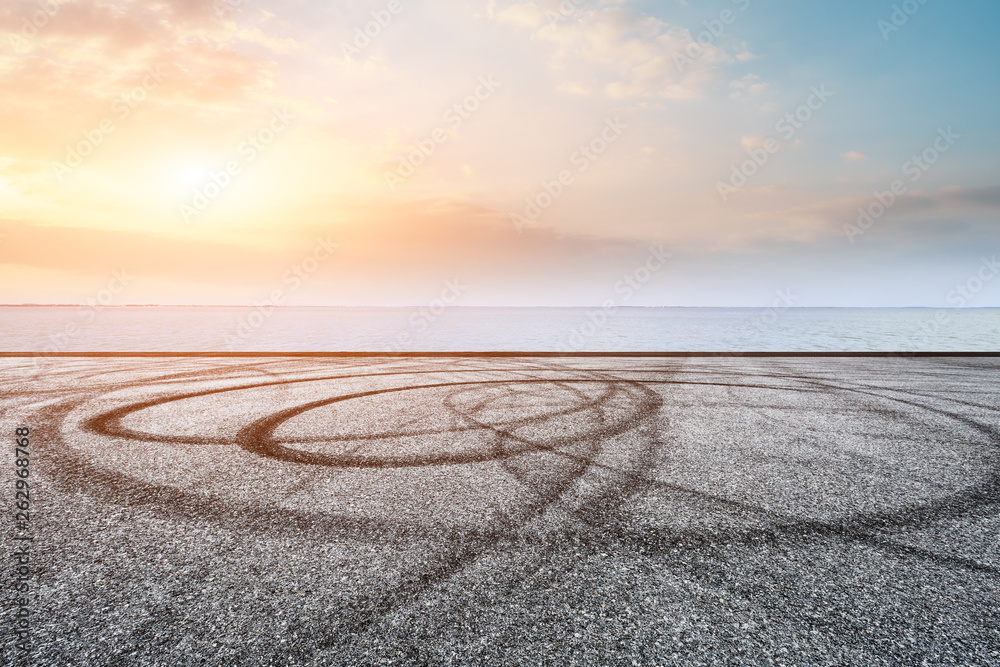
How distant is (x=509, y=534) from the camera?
152 inches

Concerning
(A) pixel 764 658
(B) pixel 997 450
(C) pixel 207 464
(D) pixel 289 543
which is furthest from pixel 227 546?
(B) pixel 997 450

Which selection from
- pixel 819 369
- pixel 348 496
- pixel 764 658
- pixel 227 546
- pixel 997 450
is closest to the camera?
pixel 764 658

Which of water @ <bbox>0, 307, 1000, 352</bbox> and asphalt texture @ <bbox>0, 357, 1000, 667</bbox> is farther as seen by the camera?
water @ <bbox>0, 307, 1000, 352</bbox>

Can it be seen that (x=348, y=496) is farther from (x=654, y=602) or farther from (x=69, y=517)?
(x=654, y=602)

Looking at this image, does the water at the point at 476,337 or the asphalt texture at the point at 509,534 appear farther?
the water at the point at 476,337

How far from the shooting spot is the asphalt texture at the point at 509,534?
8.74 feet

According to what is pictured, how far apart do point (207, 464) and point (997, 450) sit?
30.9 feet

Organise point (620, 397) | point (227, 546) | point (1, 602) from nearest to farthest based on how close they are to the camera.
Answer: point (1, 602), point (227, 546), point (620, 397)

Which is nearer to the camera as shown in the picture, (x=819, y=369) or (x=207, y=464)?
(x=207, y=464)

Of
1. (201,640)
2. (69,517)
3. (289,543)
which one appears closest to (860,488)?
(289,543)

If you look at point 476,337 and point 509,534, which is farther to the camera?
point 476,337

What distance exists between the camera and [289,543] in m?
3.73

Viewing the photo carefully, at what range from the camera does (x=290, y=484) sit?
4918 millimetres

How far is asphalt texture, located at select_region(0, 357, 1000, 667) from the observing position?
105 inches
